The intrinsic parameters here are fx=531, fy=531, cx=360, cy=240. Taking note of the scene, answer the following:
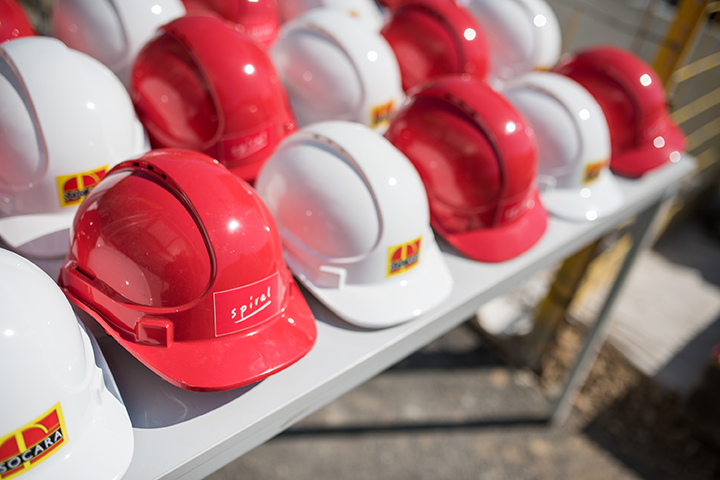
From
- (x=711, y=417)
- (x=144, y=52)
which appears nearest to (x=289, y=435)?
(x=144, y=52)

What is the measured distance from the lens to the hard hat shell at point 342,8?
A: 1908 mm

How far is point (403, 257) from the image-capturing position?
3.87 ft

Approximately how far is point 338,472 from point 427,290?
4.15 feet

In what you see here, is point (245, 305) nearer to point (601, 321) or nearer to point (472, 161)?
point (472, 161)

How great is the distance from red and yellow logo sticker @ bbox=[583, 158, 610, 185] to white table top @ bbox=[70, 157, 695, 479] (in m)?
0.53

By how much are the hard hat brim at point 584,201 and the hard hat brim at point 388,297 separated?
55 centimetres

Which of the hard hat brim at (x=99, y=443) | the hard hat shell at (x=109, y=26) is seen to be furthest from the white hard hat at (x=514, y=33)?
the hard hat brim at (x=99, y=443)

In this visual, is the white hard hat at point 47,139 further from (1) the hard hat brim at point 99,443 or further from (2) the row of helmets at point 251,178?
(1) the hard hat brim at point 99,443

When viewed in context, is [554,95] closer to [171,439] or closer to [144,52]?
[144,52]

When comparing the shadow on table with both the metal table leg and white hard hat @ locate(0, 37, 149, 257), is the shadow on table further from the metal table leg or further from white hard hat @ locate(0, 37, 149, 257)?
the metal table leg

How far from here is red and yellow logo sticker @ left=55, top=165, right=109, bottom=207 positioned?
1.10 meters

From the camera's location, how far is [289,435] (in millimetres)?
2260

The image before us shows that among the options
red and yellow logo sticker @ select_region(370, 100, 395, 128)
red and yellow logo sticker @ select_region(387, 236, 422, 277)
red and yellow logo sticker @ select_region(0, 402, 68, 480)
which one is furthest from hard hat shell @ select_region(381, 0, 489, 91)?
red and yellow logo sticker @ select_region(0, 402, 68, 480)

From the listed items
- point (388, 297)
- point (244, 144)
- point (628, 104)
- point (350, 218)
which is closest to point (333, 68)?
point (244, 144)
